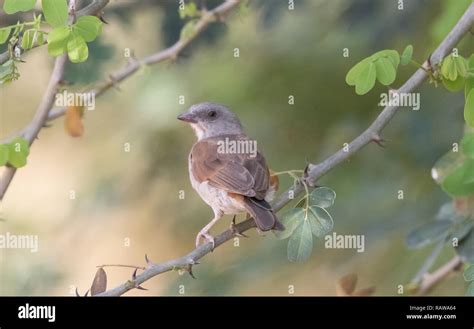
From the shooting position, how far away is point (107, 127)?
4.63 m

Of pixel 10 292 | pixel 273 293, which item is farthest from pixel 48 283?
pixel 273 293

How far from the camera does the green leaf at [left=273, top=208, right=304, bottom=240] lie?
3832 millimetres

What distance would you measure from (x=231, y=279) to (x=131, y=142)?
0.91 m

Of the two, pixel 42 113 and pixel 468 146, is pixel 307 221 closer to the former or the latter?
pixel 468 146

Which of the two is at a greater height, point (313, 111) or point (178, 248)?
point (313, 111)

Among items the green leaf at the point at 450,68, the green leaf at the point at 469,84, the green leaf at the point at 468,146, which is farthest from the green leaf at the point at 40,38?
the green leaf at the point at 468,146

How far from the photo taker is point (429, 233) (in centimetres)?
433

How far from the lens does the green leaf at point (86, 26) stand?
12.4 ft

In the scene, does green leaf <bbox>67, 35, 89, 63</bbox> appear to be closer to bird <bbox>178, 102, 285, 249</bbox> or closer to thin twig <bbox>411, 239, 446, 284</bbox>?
bird <bbox>178, 102, 285, 249</bbox>

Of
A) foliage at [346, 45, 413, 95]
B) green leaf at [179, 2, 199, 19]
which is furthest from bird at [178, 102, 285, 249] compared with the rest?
foliage at [346, 45, 413, 95]

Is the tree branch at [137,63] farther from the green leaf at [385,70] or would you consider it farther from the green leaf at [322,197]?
the green leaf at [322,197]

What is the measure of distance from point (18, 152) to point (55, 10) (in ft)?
2.98

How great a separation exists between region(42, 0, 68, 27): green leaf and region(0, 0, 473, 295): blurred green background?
858 mm
